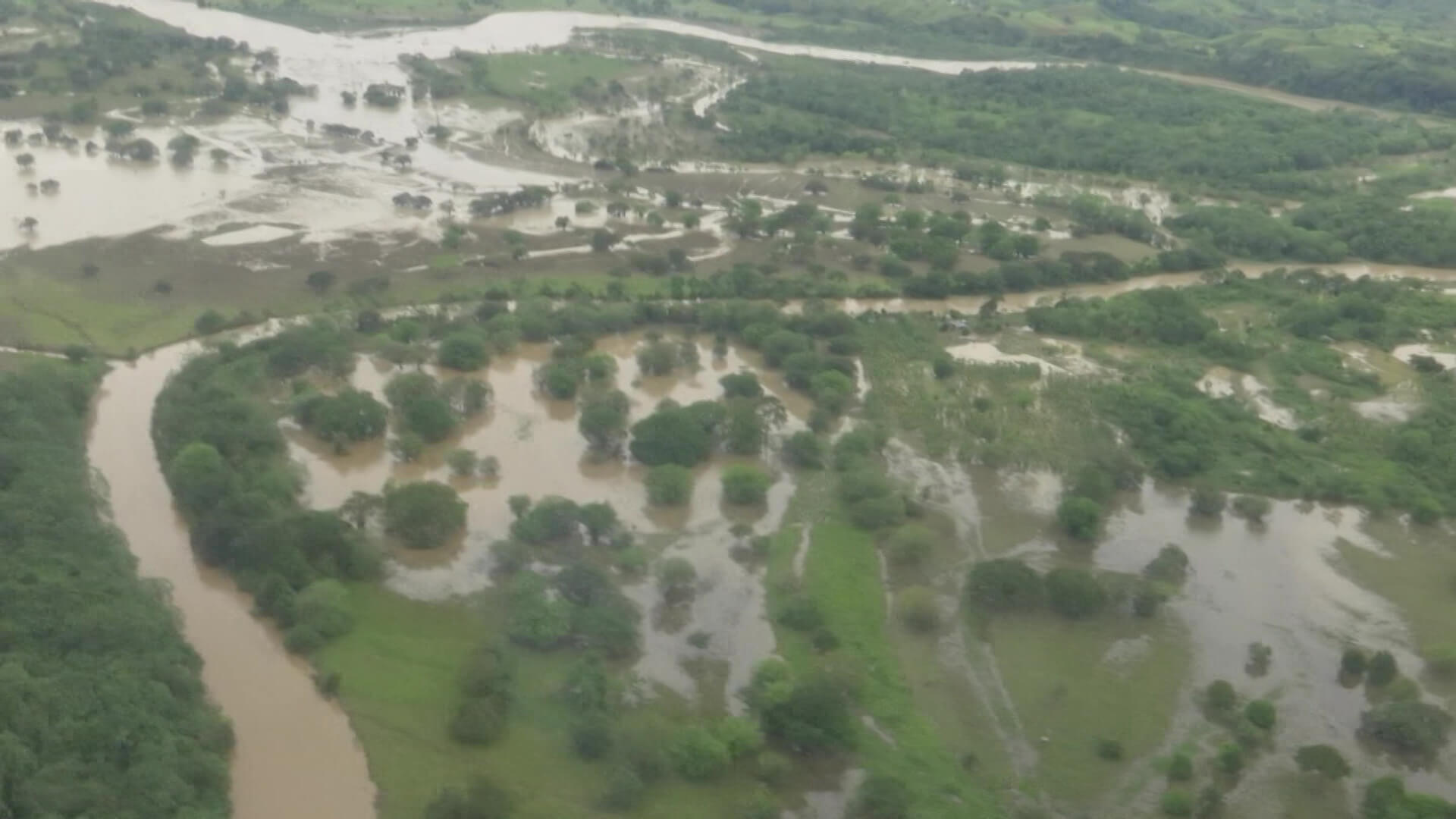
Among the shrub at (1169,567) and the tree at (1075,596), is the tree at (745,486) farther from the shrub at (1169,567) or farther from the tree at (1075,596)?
the shrub at (1169,567)

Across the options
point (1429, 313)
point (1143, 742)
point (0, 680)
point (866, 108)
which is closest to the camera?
point (0, 680)

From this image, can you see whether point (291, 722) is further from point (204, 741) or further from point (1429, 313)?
point (1429, 313)

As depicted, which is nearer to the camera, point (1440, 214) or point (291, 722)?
point (291, 722)

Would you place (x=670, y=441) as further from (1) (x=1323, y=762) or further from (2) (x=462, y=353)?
(1) (x=1323, y=762)

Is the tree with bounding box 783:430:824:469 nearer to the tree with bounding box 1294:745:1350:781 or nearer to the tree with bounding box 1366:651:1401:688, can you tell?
the tree with bounding box 1366:651:1401:688

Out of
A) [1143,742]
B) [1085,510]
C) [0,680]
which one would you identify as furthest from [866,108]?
[0,680]

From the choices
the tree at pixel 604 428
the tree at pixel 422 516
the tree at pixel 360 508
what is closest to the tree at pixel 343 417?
the tree at pixel 360 508

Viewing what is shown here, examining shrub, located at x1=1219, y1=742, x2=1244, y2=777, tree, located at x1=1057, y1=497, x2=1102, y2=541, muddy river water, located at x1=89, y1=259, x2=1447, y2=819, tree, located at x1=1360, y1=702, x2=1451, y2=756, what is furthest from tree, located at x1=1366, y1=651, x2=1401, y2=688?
tree, located at x1=1057, y1=497, x2=1102, y2=541
